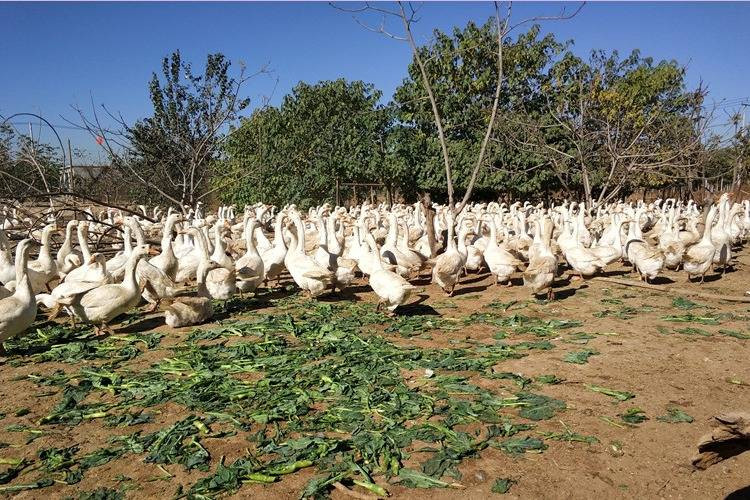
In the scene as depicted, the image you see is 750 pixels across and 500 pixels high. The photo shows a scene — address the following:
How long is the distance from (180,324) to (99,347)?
135 cm

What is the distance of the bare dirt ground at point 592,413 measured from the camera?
4047 millimetres

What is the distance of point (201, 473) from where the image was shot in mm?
4262

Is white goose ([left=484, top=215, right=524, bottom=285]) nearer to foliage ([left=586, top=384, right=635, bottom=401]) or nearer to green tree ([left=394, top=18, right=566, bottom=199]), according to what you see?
foliage ([left=586, top=384, right=635, bottom=401])

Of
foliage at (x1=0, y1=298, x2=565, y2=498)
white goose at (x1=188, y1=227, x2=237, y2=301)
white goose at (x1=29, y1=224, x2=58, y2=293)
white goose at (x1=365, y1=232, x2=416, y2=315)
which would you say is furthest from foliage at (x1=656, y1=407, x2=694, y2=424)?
white goose at (x1=29, y1=224, x2=58, y2=293)

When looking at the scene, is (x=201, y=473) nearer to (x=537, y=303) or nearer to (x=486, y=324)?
(x=486, y=324)

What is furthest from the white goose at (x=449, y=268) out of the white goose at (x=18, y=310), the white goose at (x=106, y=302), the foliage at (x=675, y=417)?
the white goose at (x=18, y=310)

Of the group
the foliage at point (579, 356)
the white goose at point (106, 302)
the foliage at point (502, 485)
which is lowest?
the foliage at point (502, 485)

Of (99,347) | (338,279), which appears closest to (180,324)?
(99,347)

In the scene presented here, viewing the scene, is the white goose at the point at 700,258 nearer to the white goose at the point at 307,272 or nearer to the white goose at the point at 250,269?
the white goose at the point at 307,272

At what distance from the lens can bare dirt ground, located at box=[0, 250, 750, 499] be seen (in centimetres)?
405

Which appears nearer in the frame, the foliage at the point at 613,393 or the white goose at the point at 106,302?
the foliage at the point at 613,393

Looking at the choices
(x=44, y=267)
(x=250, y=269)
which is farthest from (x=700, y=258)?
(x=44, y=267)

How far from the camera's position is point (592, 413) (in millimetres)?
5172

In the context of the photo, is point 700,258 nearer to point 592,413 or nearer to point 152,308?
point 592,413
